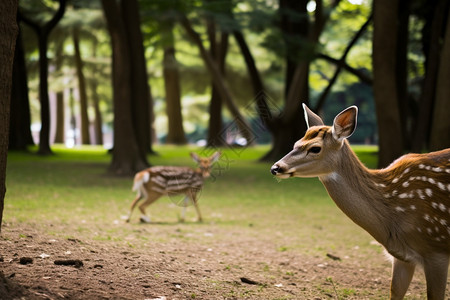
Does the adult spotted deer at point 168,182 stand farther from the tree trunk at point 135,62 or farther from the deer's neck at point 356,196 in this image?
the tree trunk at point 135,62

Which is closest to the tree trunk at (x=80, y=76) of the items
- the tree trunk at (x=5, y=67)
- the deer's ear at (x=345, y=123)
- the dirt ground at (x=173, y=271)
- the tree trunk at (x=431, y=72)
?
the tree trunk at (x=431, y=72)

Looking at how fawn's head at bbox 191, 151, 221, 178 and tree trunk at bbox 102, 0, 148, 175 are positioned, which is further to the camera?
tree trunk at bbox 102, 0, 148, 175

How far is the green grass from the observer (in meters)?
7.64

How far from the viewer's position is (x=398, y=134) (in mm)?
12711

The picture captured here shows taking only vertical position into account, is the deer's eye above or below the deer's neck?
above

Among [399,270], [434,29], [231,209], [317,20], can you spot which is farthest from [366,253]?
[317,20]

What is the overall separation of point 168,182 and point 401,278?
16.4 feet

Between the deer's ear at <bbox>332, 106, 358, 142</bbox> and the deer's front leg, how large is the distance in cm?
118

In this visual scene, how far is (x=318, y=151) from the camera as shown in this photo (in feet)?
13.8

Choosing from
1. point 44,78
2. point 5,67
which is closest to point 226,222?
point 5,67

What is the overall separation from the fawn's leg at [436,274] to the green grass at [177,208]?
3.06m

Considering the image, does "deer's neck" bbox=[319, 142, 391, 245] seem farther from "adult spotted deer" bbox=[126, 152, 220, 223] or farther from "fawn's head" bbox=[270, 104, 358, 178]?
"adult spotted deer" bbox=[126, 152, 220, 223]

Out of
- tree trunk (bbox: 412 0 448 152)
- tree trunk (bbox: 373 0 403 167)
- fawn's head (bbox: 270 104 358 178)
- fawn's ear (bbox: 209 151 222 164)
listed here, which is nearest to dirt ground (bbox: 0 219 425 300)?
fawn's head (bbox: 270 104 358 178)

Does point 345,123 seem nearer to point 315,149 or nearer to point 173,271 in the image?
point 315,149
